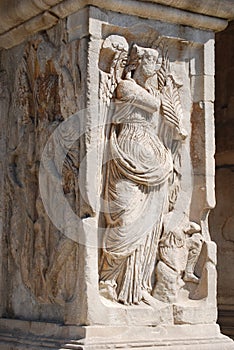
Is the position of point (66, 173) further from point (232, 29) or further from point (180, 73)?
point (232, 29)

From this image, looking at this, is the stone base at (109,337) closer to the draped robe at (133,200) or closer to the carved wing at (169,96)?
the draped robe at (133,200)

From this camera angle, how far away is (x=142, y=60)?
882 cm

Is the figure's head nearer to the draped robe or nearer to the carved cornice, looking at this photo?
the draped robe

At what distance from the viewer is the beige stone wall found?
38.7 ft

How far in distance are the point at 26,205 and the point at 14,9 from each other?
1.63 metres

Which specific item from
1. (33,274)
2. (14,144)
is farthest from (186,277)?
(14,144)

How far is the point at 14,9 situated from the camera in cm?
917

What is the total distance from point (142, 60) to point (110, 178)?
0.99 meters


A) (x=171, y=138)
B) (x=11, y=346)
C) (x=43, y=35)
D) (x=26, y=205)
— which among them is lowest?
(x=11, y=346)

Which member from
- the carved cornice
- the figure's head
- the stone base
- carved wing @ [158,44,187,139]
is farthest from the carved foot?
the carved cornice

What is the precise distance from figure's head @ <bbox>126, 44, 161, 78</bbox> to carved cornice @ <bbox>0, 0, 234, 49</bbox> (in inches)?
11.0

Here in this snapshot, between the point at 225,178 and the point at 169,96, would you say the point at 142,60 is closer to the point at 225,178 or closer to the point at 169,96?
the point at 169,96

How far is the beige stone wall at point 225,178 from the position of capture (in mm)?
11797

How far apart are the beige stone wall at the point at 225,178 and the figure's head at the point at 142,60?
3.10 m
